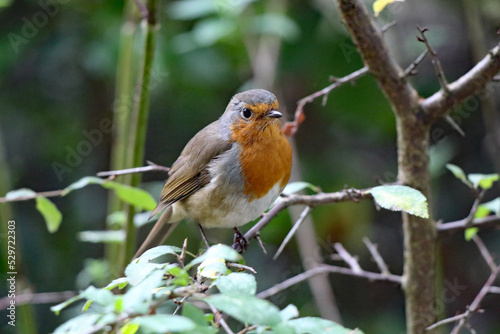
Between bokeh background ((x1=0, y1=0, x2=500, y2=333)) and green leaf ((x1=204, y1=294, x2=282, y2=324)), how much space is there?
2.76 metres

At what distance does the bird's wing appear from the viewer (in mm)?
2836

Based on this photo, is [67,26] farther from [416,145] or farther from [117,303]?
[117,303]

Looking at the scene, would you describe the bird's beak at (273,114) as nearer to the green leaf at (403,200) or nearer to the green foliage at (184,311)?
the green leaf at (403,200)

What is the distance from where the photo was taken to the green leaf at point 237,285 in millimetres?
1047

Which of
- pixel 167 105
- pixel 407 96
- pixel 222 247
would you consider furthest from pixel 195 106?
pixel 222 247

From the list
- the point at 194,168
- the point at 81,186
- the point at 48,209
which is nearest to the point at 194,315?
the point at 81,186

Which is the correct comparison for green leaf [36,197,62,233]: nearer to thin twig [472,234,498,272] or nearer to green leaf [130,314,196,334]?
green leaf [130,314,196,334]

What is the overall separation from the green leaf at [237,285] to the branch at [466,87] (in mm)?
1314

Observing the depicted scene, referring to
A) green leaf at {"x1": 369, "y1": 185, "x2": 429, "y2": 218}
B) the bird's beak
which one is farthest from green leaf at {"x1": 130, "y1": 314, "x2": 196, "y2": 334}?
the bird's beak

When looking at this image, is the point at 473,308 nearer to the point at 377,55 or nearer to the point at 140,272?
the point at 377,55

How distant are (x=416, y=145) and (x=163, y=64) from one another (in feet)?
7.37

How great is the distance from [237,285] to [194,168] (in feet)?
6.01

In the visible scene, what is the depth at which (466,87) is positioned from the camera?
2080 mm

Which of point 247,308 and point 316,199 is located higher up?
point 247,308
